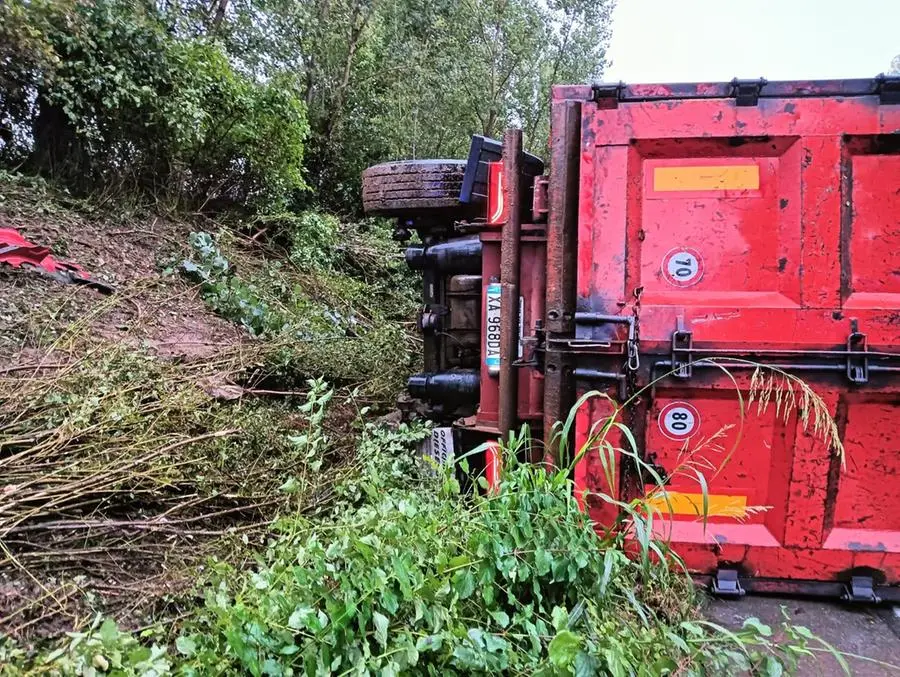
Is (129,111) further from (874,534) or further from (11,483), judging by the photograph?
(874,534)

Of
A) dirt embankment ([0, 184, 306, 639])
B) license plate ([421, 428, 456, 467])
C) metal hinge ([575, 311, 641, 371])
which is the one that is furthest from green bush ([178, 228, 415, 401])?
metal hinge ([575, 311, 641, 371])

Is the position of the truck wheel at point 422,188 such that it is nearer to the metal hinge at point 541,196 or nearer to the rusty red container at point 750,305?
the metal hinge at point 541,196

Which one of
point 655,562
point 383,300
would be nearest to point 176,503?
point 655,562

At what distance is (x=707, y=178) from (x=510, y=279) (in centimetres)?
86

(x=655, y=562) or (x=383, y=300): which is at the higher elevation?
(x=383, y=300)

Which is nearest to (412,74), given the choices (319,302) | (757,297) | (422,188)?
(319,302)

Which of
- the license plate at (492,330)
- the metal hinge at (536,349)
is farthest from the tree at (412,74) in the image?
the metal hinge at (536,349)

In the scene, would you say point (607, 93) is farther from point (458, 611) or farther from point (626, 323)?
point (458, 611)

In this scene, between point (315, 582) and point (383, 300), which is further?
point (383, 300)

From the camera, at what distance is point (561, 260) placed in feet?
8.00

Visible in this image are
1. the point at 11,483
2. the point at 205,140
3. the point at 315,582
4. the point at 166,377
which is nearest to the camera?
the point at 315,582

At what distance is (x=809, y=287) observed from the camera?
2.21 meters

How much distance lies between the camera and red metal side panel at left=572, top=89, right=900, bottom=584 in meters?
2.21

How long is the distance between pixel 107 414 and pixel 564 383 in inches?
91.6
